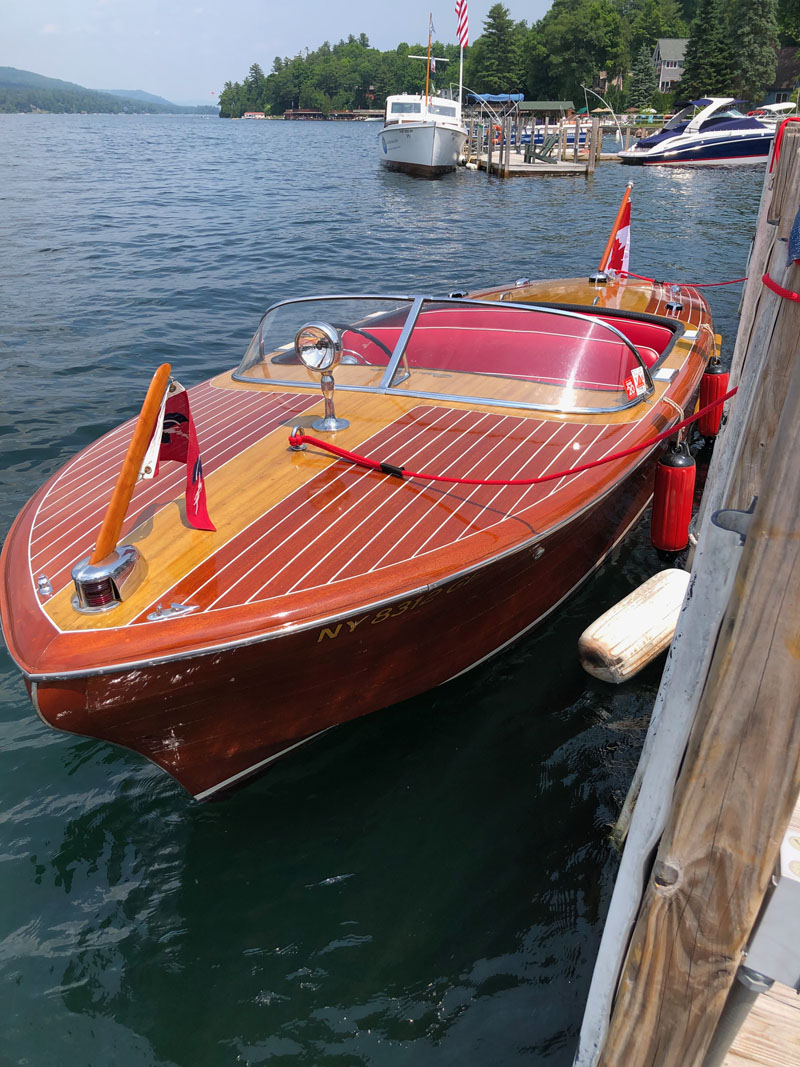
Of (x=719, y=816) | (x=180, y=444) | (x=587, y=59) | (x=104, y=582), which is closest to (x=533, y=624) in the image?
(x=180, y=444)

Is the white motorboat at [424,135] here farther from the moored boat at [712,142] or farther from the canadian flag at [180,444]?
the canadian flag at [180,444]

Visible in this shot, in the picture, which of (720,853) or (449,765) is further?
(449,765)

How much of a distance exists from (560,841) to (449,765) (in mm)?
639

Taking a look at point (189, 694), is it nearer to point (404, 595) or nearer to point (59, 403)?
point (404, 595)

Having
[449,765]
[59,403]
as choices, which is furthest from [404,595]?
[59,403]

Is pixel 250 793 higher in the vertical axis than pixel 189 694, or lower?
lower

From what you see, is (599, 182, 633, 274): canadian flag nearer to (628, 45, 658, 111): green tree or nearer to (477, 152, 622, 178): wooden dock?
(477, 152, 622, 178): wooden dock

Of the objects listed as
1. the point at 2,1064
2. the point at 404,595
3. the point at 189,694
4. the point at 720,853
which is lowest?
the point at 2,1064

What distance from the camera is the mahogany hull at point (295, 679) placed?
2672 millimetres

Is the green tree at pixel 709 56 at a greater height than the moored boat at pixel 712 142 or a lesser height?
greater

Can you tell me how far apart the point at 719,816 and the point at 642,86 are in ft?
241

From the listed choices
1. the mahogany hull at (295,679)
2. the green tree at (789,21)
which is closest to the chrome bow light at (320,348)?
the mahogany hull at (295,679)

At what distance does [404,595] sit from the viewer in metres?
2.95

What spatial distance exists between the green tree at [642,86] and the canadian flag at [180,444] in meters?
68.1
